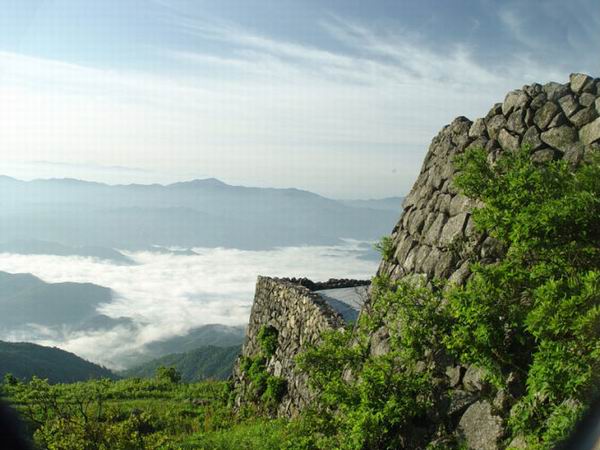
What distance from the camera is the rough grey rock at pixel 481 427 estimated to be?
18.6 feet

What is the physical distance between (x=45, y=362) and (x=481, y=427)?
3293 inches

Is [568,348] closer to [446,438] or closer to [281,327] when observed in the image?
[446,438]

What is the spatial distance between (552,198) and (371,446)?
4060 mm

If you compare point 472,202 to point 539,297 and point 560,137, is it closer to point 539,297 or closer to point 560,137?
point 560,137

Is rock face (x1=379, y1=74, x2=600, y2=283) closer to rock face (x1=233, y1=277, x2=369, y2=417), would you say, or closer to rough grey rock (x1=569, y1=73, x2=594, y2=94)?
rough grey rock (x1=569, y1=73, x2=594, y2=94)

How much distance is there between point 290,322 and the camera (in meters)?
15.2

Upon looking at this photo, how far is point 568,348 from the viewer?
5.14 meters

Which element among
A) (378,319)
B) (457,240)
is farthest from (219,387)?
(457,240)

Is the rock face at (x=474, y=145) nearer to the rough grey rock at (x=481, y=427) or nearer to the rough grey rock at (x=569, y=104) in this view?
the rough grey rock at (x=569, y=104)

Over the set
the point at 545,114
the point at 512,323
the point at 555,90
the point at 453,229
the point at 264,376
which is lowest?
the point at 264,376

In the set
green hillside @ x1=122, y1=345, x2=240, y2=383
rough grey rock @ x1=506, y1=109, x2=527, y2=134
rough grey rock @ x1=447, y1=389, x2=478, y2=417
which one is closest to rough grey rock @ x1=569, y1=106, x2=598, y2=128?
rough grey rock @ x1=506, y1=109, x2=527, y2=134

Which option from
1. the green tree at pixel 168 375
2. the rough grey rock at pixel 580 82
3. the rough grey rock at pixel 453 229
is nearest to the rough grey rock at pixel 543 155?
the rough grey rock at pixel 580 82

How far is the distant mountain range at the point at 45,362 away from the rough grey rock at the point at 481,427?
68089 mm

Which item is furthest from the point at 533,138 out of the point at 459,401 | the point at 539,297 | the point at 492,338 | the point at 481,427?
the point at 481,427
